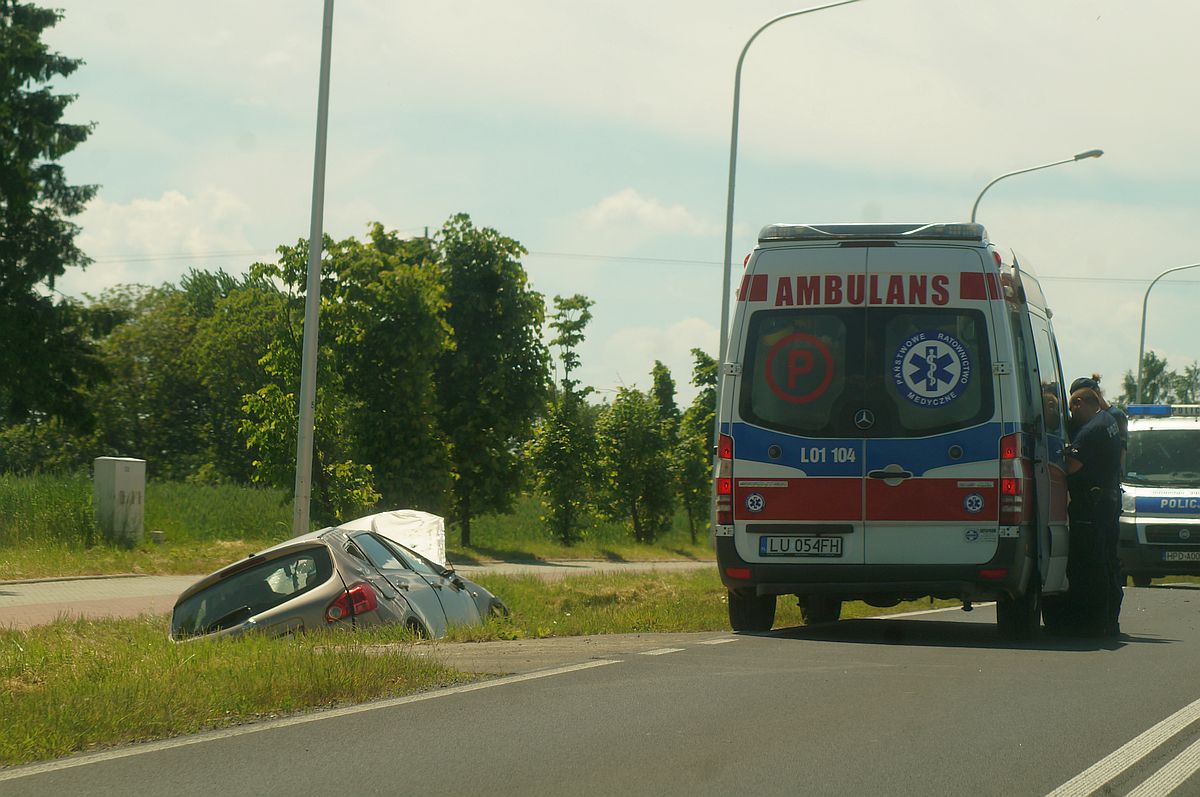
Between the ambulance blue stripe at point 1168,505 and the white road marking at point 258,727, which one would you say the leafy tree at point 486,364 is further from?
the white road marking at point 258,727

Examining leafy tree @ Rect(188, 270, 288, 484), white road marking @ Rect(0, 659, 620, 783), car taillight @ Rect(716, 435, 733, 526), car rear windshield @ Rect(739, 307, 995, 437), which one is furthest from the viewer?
leafy tree @ Rect(188, 270, 288, 484)

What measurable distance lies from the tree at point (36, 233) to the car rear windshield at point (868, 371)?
2513 centimetres

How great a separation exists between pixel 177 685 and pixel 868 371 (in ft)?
18.5

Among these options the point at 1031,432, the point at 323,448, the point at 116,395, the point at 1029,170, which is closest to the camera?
the point at 1031,432

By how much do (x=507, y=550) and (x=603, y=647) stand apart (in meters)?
26.2

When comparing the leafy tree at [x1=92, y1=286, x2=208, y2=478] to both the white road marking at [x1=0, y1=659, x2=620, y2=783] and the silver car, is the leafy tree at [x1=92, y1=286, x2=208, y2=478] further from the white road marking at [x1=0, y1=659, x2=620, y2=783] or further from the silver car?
the white road marking at [x1=0, y1=659, x2=620, y2=783]

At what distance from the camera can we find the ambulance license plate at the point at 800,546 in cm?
1116

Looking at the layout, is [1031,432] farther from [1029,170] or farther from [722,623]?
[1029,170]

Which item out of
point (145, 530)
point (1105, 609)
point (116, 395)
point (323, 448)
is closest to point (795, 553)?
point (1105, 609)

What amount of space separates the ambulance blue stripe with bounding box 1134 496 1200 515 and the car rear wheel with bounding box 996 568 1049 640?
451 inches

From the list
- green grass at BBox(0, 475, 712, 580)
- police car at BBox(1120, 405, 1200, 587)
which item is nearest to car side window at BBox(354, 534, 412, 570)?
Result: green grass at BBox(0, 475, 712, 580)

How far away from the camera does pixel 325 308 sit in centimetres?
3064

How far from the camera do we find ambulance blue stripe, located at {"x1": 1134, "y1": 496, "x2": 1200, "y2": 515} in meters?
22.0

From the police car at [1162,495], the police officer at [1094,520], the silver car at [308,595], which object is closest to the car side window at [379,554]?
the silver car at [308,595]
